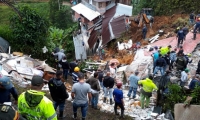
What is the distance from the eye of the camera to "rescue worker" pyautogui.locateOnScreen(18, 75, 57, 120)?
12.5ft

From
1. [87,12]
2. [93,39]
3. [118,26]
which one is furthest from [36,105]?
[87,12]

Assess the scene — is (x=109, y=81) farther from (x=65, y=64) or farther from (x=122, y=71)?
(x=122, y=71)

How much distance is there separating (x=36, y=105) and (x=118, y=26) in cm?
2140

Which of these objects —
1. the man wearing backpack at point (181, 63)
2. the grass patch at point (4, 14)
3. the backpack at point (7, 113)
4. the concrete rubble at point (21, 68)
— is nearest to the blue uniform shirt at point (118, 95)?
the concrete rubble at point (21, 68)

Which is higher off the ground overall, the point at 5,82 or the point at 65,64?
the point at 65,64

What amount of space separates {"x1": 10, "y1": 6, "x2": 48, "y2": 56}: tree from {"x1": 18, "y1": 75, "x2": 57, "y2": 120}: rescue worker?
13713mm

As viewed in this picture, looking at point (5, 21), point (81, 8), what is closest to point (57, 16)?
point (81, 8)

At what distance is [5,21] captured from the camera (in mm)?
43781

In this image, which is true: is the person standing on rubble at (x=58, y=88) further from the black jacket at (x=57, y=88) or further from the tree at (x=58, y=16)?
the tree at (x=58, y=16)

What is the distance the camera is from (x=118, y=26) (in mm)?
24688

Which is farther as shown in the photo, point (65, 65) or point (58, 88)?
point (65, 65)

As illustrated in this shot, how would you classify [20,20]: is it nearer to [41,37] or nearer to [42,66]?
[41,37]

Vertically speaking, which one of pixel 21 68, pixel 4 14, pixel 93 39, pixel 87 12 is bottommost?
pixel 21 68

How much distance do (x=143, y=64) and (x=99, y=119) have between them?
25.5 feet
